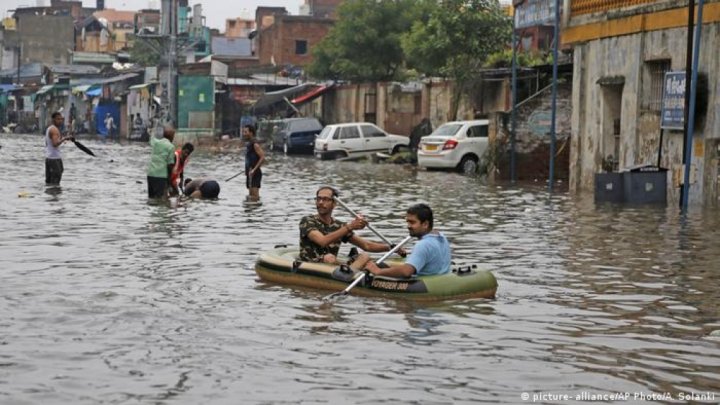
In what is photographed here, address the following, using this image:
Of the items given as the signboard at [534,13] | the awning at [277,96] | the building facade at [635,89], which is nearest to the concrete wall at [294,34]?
the awning at [277,96]

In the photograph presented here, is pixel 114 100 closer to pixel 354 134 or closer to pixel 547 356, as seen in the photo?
pixel 354 134

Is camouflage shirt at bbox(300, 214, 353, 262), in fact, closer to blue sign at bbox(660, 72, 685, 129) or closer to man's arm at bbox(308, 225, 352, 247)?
man's arm at bbox(308, 225, 352, 247)

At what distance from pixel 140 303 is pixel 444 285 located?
8.85ft

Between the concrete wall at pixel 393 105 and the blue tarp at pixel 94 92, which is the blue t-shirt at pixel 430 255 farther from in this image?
the blue tarp at pixel 94 92

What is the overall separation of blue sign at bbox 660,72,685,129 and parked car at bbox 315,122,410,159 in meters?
21.5

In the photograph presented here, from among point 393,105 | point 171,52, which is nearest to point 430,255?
point 393,105

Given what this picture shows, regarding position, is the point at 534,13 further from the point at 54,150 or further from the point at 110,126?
the point at 110,126

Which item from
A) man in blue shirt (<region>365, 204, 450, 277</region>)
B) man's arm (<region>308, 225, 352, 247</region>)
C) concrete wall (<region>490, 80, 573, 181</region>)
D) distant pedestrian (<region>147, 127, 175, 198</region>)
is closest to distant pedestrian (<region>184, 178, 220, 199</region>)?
distant pedestrian (<region>147, 127, 175, 198</region>)

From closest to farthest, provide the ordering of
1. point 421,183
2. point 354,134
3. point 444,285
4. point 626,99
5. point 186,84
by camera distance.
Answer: point 444,285 < point 626,99 < point 421,183 < point 354,134 < point 186,84

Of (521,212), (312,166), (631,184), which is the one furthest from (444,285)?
(312,166)

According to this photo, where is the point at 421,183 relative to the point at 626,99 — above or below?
below

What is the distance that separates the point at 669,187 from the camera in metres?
24.5

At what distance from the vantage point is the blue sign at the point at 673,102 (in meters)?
23.6

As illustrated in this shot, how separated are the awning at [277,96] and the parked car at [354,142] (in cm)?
2004
